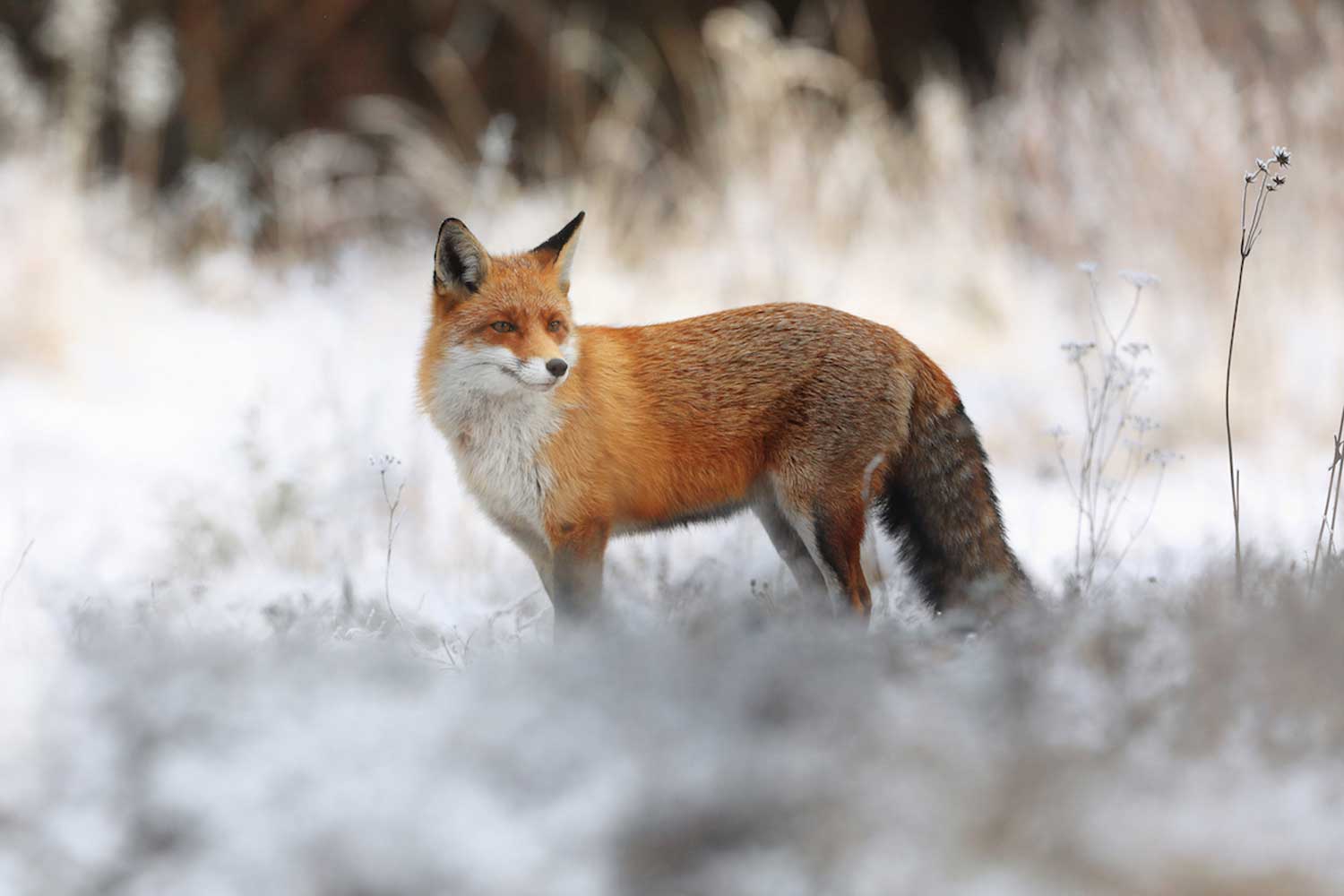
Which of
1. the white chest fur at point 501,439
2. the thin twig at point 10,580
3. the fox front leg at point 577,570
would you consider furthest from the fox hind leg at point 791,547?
the thin twig at point 10,580

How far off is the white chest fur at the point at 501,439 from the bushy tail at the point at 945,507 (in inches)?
31.4

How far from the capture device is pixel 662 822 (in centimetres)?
188

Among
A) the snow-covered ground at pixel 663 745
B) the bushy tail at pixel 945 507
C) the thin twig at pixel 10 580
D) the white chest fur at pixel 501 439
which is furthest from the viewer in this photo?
the bushy tail at pixel 945 507

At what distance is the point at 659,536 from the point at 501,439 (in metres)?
0.93

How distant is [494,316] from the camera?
9.78 ft

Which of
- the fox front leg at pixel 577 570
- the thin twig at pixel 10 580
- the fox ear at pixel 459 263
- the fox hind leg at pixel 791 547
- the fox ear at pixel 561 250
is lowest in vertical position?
the thin twig at pixel 10 580

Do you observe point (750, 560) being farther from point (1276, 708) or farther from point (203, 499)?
point (1276, 708)

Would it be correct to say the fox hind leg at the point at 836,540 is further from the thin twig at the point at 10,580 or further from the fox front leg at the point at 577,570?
the thin twig at the point at 10,580

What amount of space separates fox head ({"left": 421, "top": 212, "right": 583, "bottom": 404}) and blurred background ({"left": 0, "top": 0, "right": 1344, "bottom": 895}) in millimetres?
289

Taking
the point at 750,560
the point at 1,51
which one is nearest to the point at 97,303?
the point at 1,51

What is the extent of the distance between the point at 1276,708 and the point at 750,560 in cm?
199

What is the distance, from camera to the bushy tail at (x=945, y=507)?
3.11 metres

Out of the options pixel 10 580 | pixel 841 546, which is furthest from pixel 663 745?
pixel 10 580

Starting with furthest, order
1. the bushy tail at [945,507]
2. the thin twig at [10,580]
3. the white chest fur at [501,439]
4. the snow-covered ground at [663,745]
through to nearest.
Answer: the bushy tail at [945,507]
the white chest fur at [501,439]
the thin twig at [10,580]
the snow-covered ground at [663,745]
